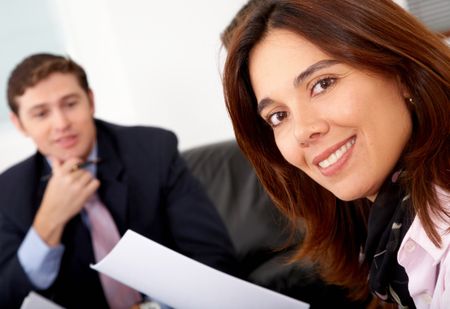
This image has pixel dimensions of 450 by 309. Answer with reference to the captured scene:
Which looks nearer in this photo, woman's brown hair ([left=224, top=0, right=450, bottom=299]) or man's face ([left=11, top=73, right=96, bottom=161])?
woman's brown hair ([left=224, top=0, right=450, bottom=299])

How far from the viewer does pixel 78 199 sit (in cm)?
169

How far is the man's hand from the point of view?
167cm

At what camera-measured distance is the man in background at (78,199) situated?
169 centimetres

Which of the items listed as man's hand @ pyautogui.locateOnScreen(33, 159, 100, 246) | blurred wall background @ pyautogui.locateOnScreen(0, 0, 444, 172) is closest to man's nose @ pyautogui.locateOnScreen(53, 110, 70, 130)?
man's hand @ pyautogui.locateOnScreen(33, 159, 100, 246)

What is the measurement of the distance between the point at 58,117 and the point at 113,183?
0.99 feet

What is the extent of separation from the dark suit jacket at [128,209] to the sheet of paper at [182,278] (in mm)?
550

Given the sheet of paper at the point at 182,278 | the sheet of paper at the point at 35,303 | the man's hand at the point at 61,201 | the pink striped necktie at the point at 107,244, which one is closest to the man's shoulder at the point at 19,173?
the man's hand at the point at 61,201

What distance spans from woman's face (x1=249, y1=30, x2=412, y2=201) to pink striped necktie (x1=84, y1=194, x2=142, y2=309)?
1011 millimetres

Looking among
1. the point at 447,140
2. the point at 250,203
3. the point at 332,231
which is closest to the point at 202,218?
the point at 250,203

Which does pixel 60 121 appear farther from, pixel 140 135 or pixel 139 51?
pixel 139 51

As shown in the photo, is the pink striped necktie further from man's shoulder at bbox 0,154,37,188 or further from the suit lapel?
man's shoulder at bbox 0,154,37,188

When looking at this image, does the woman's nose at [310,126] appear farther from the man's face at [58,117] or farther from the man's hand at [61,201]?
the man's face at [58,117]

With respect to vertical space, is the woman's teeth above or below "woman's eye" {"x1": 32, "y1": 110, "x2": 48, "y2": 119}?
above

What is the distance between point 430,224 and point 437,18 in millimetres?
1578
